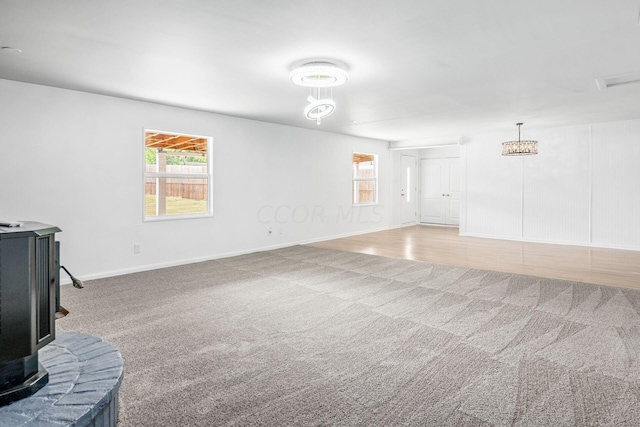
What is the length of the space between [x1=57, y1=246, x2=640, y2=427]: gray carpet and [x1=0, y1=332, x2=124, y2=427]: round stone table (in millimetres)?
289

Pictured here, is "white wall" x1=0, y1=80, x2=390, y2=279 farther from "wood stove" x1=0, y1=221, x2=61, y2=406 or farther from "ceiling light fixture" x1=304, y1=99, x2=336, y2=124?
"wood stove" x1=0, y1=221, x2=61, y2=406

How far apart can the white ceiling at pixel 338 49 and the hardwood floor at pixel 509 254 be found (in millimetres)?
2391

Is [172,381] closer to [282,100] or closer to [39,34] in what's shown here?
[39,34]

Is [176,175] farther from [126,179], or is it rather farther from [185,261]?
[185,261]

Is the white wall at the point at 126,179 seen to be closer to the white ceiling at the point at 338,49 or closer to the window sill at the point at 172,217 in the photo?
the window sill at the point at 172,217

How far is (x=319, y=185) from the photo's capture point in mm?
→ 7867

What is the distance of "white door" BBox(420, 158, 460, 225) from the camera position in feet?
34.3

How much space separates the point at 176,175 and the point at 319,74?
300 cm

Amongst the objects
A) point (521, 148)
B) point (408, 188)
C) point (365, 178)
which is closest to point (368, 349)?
point (521, 148)

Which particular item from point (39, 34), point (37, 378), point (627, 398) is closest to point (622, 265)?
point (627, 398)

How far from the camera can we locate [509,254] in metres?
6.29

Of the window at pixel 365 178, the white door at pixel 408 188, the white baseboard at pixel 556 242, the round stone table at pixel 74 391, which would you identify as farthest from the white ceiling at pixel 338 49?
the white door at pixel 408 188

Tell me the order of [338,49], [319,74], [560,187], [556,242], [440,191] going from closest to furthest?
1. [338,49]
2. [319,74]
3. [560,187]
4. [556,242]
5. [440,191]

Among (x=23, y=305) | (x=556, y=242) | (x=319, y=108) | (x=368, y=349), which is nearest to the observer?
(x=23, y=305)
